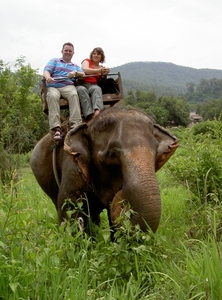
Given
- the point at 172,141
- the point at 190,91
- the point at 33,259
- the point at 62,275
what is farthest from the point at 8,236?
the point at 190,91

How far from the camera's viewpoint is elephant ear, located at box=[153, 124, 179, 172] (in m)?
4.06

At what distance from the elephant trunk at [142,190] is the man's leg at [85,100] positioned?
1.53 m

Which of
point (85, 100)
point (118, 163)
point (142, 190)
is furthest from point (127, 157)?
point (85, 100)

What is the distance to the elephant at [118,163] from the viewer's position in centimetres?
323

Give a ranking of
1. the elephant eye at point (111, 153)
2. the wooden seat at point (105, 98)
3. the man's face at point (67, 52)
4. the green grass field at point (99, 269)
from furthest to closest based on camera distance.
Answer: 1. the man's face at point (67, 52)
2. the wooden seat at point (105, 98)
3. the elephant eye at point (111, 153)
4. the green grass field at point (99, 269)

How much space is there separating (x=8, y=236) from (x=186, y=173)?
3.28 metres

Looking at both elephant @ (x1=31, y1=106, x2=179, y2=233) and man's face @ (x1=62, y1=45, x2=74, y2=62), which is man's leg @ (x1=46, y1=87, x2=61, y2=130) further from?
man's face @ (x1=62, y1=45, x2=74, y2=62)

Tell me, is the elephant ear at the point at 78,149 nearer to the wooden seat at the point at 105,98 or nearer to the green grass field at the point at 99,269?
the green grass field at the point at 99,269

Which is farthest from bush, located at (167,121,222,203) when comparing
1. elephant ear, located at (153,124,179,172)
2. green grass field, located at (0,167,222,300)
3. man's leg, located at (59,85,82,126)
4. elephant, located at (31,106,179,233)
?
green grass field, located at (0,167,222,300)

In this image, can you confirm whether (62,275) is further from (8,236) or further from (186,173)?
(186,173)

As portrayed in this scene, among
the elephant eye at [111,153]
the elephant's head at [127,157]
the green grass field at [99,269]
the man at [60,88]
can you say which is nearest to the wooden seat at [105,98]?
the man at [60,88]

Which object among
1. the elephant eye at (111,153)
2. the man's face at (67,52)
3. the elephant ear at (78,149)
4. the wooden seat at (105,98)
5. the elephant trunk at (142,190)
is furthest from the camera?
the man's face at (67,52)

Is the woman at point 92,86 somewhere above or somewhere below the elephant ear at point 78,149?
above

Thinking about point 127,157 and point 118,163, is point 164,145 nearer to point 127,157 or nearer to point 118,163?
point 118,163
